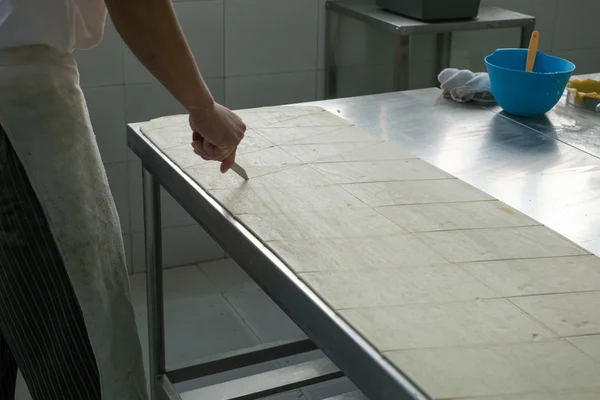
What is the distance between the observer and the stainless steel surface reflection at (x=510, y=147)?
126 centimetres

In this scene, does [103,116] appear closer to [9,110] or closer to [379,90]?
[379,90]

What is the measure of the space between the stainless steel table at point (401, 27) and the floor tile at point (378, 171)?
1125mm

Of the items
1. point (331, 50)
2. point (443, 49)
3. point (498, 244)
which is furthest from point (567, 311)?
point (331, 50)

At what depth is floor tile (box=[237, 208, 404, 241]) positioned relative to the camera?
1113mm

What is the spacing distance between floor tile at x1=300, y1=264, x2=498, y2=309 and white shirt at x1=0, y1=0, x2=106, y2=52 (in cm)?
43

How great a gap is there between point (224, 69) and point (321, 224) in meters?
1.59

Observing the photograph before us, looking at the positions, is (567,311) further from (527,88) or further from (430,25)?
(430,25)

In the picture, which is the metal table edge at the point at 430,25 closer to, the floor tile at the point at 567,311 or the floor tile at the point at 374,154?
the floor tile at the point at 374,154

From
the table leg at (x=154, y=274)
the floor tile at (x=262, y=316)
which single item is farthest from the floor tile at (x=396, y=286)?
the floor tile at (x=262, y=316)

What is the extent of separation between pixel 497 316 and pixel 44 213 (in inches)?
22.4

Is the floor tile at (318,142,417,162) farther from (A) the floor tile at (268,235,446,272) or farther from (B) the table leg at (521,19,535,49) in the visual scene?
(B) the table leg at (521,19,535,49)

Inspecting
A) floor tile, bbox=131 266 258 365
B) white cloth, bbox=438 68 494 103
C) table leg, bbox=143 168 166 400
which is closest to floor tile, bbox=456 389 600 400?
table leg, bbox=143 168 166 400

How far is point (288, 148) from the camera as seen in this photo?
1424 millimetres

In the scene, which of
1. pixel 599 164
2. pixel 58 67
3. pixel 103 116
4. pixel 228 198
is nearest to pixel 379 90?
pixel 103 116
